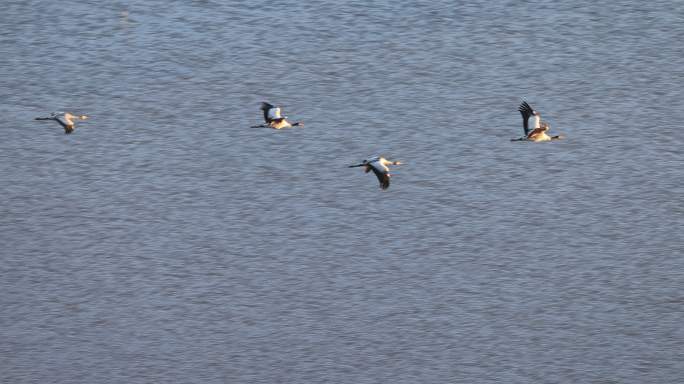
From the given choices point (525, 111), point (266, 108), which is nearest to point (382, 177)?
point (525, 111)

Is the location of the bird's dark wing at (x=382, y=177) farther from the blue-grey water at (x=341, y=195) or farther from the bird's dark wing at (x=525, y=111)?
the blue-grey water at (x=341, y=195)

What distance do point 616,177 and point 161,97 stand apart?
9.62 m

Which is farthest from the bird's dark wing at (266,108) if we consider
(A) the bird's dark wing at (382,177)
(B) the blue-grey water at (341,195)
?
(A) the bird's dark wing at (382,177)

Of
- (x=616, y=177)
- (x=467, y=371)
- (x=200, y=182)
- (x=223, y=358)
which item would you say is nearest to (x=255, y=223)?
(x=200, y=182)

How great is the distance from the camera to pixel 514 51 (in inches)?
1252

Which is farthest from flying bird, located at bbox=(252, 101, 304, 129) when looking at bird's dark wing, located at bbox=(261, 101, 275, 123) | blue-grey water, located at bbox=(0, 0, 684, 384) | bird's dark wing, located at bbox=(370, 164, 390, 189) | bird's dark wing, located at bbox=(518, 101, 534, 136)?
bird's dark wing, located at bbox=(518, 101, 534, 136)

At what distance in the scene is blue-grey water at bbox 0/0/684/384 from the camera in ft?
86.0

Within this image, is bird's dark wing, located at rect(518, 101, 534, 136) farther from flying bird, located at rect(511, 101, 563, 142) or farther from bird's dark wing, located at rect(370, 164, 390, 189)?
bird's dark wing, located at rect(370, 164, 390, 189)

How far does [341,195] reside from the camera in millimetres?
28594

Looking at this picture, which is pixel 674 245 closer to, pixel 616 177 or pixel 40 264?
pixel 616 177

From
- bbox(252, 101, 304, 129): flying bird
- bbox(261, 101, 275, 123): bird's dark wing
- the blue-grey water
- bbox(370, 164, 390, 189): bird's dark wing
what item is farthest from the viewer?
bbox(261, 101, 275, 123): bird's dark wing

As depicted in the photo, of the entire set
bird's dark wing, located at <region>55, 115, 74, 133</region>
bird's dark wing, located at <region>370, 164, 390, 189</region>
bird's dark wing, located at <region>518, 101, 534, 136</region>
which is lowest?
bird's dark wing, located at <region>370, 164, 390, 189</region>

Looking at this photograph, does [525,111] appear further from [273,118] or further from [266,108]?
[266,108]

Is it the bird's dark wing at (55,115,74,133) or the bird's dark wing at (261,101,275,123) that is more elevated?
the bird's dark wing at (261,101,275,123)
